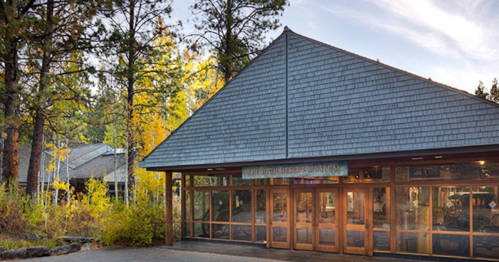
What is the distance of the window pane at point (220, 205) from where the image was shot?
49.3 ft

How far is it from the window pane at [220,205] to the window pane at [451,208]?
22.7ft

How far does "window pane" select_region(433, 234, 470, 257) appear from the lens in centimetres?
1077

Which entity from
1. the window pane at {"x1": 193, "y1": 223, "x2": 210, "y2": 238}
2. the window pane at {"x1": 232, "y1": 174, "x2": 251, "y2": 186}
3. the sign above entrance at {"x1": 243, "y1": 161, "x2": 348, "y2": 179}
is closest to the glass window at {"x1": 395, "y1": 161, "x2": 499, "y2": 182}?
the sign above entrance at {"x1": 243, "y1": 161, "x2": 348, "y2": 179}

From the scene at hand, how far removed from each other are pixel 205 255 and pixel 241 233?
2.04 metres

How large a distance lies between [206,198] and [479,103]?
9581mm

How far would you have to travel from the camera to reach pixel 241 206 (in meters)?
14.7

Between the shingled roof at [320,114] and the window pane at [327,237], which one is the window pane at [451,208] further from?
the window pane at [327,237]

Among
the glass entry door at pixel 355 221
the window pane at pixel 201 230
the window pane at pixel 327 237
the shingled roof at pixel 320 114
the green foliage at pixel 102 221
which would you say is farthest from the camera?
the window pane at pixel 201 230

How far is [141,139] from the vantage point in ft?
67.6

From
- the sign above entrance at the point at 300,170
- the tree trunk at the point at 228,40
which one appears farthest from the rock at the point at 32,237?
the tree trunk at the point at 228,40

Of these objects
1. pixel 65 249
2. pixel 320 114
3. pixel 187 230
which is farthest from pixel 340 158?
pixel 65 249

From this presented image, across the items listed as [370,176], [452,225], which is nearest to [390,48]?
[370,176]

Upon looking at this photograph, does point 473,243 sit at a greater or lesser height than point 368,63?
lesser

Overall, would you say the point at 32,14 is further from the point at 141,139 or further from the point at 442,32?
the point at 442,32
